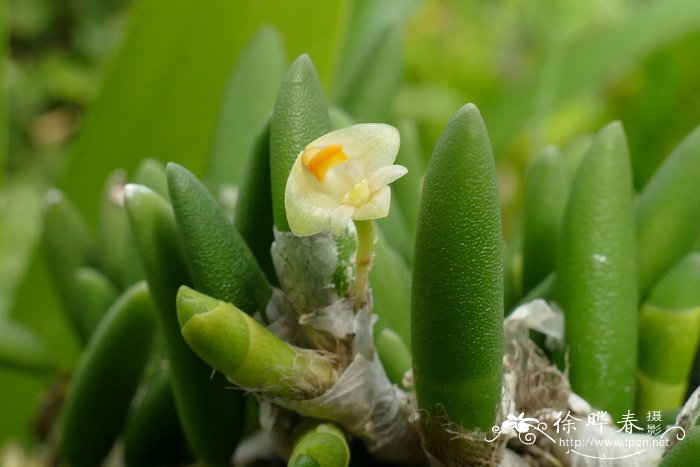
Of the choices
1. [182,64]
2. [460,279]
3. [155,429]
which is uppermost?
[182,64]

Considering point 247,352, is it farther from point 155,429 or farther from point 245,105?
point 245,105

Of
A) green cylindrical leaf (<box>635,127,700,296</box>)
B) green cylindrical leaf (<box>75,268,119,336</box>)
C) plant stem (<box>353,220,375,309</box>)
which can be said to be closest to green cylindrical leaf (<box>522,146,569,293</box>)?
green cylindrical leaf (<box>635,127,700,296</box>)

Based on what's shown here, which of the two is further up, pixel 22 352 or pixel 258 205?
pixel 258 205

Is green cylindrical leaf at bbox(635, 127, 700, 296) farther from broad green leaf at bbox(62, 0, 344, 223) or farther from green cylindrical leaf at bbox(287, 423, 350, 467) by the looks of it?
broad green leaf at bbox(62, 0, 344, 223)

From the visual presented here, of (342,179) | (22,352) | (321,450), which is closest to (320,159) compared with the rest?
(342,179)

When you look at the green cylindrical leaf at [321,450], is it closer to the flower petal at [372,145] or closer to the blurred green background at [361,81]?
the flower petal at [372,145]

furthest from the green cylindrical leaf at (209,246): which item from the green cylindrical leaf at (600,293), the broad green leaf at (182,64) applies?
the broad green leaf at (182,64)

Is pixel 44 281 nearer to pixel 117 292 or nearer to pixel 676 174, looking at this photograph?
pixel 117 292

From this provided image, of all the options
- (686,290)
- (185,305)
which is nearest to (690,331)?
(686,290)

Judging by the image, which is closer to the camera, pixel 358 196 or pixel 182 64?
pixel 358 196
